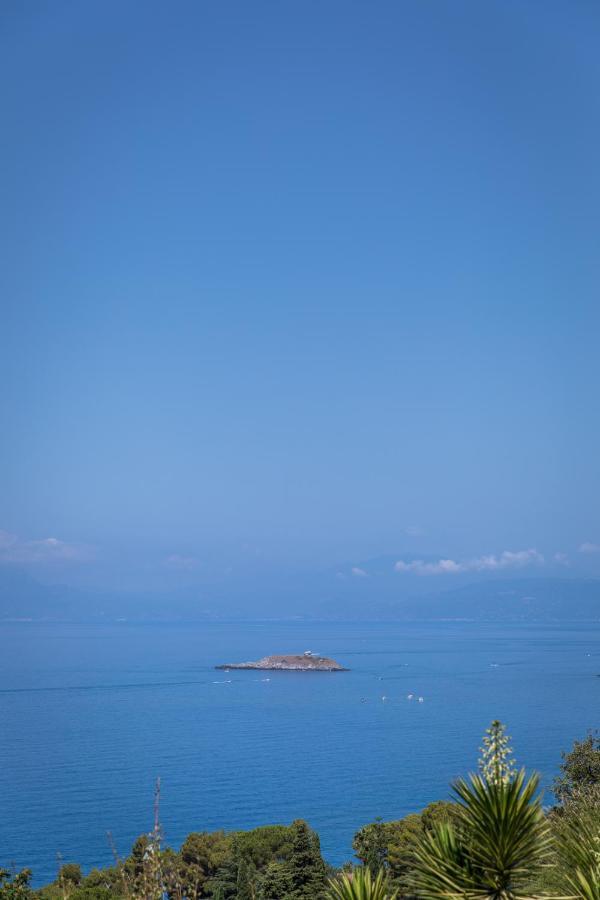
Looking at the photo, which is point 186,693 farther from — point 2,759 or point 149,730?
point 2,759

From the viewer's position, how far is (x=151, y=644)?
188500 mm

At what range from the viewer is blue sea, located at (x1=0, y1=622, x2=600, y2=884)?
1732 inches

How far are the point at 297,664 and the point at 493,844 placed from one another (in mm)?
122066

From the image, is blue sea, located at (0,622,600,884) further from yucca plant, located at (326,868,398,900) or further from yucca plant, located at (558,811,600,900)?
yucca plant, located at (326,868,398,900)

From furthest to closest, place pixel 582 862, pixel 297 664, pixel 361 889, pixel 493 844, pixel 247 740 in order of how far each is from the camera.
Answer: pixel 297 664 → pixel 247 740 → pixel 582 862 → pixel 361 889 → pixel 493 844

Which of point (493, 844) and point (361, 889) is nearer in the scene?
point (493, 844)

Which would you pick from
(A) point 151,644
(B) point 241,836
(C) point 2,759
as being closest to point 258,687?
(C) point 2,759

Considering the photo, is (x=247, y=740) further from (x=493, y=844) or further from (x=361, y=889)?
(x=493, y=844)

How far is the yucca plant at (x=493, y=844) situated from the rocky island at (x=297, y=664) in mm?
117819

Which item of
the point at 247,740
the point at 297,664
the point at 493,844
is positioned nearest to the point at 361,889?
the point at 493,844

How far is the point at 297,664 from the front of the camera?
12562cm

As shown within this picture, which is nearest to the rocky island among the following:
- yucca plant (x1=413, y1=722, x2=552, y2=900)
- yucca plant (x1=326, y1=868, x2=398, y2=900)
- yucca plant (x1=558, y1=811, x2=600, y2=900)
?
yucca plant (x1=558, y1=811, x2=600, y2=900)

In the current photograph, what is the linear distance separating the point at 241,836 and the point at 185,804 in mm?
18990

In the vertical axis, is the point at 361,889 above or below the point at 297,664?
above
